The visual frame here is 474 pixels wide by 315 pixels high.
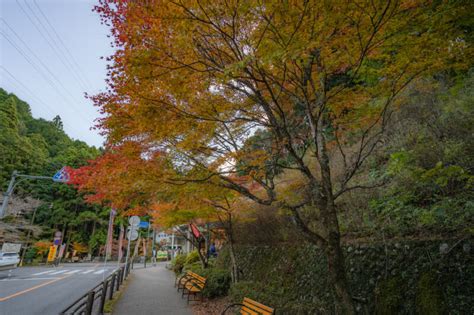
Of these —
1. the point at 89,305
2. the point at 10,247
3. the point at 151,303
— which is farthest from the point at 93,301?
the point at 10,247

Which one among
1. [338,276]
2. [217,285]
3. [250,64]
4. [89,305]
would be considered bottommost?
[217,285]

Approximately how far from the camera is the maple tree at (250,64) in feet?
10.4

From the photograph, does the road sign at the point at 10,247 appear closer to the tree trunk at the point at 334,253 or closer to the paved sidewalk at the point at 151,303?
the paved sidewalk at the point at 151,303

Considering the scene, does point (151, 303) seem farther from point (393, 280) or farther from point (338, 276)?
point (393, 280)

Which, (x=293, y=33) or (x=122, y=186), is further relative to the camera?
(x=122, y=186)

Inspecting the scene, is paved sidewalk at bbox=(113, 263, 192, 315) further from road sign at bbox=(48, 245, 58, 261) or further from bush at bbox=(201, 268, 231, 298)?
road sign at bbox=(48, 245, 58, 261)

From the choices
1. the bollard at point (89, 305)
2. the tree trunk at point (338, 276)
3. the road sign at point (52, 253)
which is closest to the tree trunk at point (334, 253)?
the tree trunk at point (338, 276)

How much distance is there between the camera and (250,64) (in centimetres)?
369

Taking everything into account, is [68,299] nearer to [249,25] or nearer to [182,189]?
[182,189]

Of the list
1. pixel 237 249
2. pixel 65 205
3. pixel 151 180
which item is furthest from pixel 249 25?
pixel 65 205

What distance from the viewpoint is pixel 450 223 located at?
14.3ft

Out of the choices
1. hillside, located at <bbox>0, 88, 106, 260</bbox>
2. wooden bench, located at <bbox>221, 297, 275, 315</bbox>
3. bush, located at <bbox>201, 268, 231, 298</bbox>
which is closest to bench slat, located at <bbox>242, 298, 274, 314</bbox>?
wooden bench, located at <bbox>221, 297, 275, 315</bbox>

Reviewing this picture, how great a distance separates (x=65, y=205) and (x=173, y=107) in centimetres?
4201

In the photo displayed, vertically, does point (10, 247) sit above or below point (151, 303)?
above
